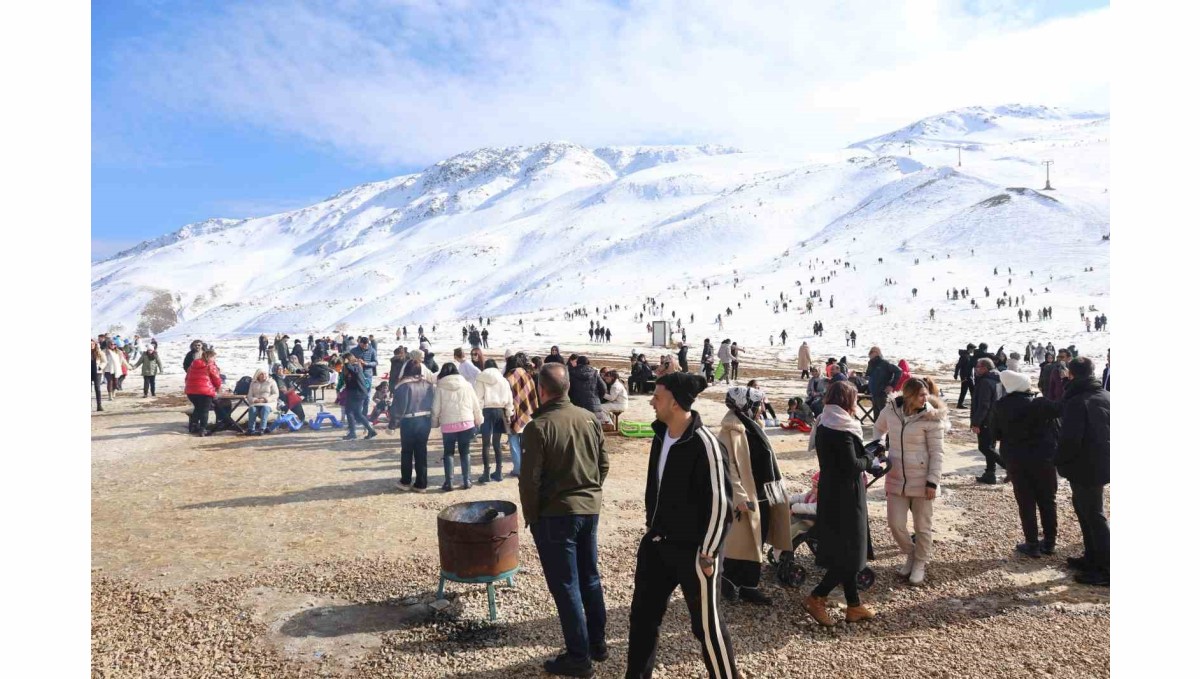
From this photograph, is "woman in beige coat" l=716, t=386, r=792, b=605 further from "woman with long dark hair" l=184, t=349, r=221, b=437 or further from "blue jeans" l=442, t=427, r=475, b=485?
"woman with long dark hair" l=184, t=349, r=221, b=437

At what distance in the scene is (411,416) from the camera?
838 cm

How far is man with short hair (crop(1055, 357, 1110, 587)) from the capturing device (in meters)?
5.59

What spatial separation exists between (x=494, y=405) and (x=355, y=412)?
443 centimetres

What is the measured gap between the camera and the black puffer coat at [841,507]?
187 inches

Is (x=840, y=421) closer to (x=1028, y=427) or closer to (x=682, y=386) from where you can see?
(x=682, y=386)

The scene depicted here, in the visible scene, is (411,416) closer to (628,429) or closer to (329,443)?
(329,443)

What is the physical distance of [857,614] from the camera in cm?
504

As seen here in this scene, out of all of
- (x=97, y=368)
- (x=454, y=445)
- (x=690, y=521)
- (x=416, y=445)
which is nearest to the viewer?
(x=690, y=521)

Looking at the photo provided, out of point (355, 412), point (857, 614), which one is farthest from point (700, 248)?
point (857, 614)

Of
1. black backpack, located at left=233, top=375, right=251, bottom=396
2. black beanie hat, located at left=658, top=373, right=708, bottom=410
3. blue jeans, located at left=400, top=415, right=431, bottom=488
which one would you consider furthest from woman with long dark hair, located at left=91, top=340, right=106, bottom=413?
black beanie hat, located at left=658, top=373, right=708, bottom=410

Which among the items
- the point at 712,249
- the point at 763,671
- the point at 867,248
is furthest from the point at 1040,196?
the point at 763,671

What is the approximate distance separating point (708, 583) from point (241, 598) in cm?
410

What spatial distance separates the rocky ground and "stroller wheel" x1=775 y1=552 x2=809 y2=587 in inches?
4.3
